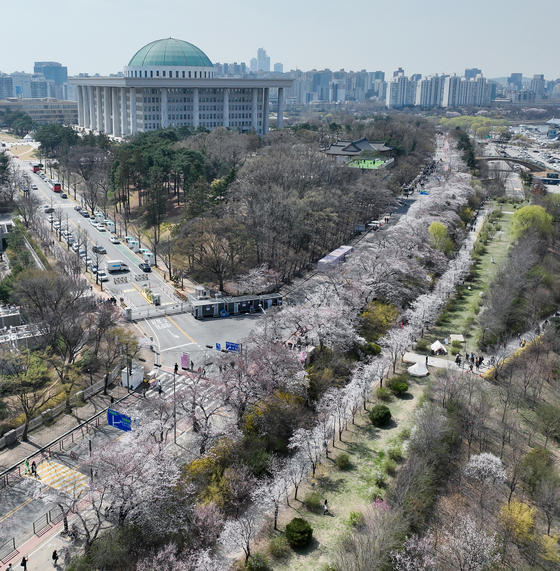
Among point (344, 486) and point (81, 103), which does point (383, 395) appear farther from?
point (81, 103)

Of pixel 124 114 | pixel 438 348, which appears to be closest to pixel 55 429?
pixel 438 348

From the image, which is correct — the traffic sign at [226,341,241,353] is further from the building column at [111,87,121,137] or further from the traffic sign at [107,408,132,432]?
the building column at [111,87,121,137]

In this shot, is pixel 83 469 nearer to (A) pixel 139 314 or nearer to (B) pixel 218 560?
(B) pixel 218 560

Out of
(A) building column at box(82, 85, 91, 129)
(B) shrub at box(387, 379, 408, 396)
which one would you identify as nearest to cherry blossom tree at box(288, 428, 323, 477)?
(B) shrub at box(387, 379, 408, 396)

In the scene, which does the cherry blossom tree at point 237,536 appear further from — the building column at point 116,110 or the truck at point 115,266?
the building column at point 116,110

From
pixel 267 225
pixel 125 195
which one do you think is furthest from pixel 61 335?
pixel 125 195

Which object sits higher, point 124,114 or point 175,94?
point 175,94
